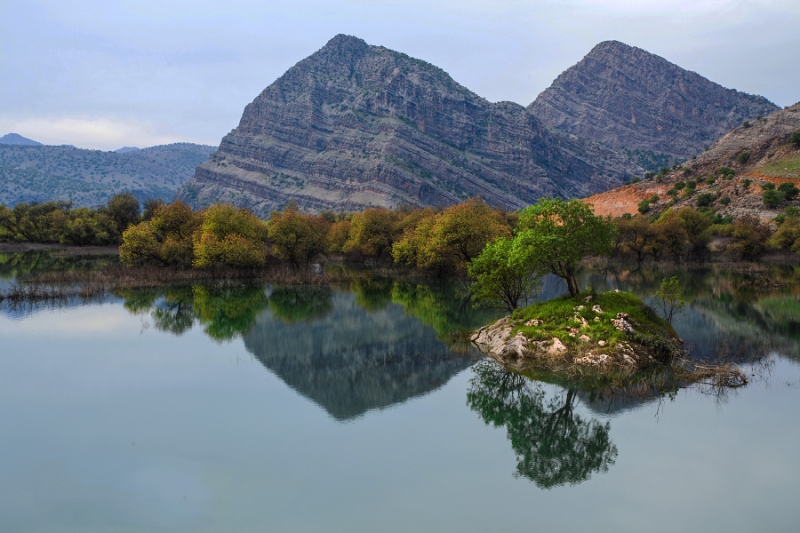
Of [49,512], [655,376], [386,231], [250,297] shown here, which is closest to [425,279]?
[386,231]

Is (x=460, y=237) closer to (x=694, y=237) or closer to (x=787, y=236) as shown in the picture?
(x=694, y=237)

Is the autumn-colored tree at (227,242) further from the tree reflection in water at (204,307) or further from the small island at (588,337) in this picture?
the small island at (588,337)

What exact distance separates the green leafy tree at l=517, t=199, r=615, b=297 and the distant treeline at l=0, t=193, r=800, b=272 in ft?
54.4

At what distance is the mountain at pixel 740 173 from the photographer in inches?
4343

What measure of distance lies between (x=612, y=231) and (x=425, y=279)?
39197 millimetres

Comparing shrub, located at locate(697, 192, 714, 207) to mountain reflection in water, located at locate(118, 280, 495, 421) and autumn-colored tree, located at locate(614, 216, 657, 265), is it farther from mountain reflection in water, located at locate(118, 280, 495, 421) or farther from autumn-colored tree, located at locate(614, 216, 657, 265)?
mountain reflection in water, located at locate(118, 280, 495, 421)

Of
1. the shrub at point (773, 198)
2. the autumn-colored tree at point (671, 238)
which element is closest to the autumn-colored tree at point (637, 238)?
the autumn-colored tree at point (671, 238)

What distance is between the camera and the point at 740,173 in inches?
4879

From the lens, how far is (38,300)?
52.3 m

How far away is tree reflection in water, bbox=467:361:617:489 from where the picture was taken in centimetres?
2059

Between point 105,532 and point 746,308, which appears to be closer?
point 105,532

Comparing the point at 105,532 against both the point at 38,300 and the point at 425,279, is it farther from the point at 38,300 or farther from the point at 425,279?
the point at 425,279

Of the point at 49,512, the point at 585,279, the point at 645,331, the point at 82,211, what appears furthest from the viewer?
the point at 82,211

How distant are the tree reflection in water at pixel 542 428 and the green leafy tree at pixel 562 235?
26.0 feet
